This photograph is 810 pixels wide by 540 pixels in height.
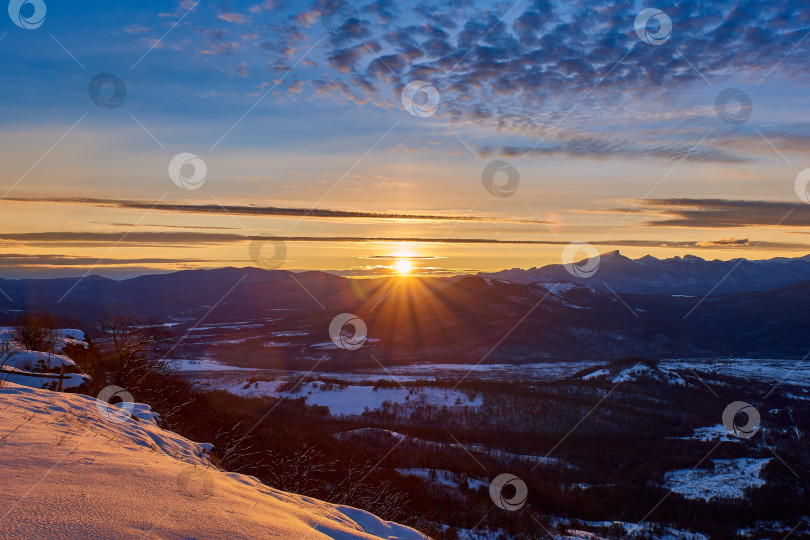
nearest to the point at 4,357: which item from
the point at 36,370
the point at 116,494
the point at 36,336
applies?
the point at 36,370

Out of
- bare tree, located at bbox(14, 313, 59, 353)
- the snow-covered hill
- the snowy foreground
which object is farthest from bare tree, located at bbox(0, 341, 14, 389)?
the snowy foreground

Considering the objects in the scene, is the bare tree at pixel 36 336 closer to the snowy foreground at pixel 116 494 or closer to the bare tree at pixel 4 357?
the bare tree at pixel 4 357

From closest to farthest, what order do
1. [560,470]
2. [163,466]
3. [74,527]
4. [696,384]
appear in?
1. [74,527]
2. [163,466]
3. [560,470]
4. [696,384]

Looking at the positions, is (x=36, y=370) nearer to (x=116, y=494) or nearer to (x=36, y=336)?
(x=36, y=336)

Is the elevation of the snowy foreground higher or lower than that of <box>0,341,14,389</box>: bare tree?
lower

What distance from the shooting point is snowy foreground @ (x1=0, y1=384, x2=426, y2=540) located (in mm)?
4902

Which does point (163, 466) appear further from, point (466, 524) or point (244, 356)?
point (244, 356)

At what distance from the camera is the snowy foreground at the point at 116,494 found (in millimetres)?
4902

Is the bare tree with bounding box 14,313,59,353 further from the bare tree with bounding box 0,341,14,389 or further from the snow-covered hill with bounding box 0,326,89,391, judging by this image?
the bare tree with bounding box 0,341,14,389

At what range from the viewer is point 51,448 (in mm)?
7016

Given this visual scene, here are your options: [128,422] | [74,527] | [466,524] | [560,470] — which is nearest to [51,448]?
[74,527]

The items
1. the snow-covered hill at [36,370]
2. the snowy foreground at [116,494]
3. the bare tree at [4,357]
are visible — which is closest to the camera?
the snowy foreground at [116,494]

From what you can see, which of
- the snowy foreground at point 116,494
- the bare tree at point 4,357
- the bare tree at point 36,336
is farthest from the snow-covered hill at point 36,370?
the snowy foreground at point 116,494

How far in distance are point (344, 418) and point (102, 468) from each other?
54.1m
